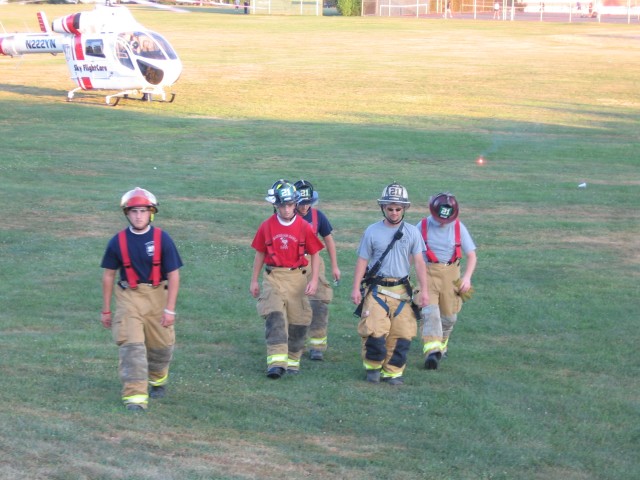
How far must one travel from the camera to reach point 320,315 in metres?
9.93

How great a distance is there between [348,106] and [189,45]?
25.7 m

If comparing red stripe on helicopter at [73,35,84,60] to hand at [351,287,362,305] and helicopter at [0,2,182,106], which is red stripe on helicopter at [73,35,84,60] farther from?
hand at [351,287,362,305]

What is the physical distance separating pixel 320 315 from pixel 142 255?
102 inches

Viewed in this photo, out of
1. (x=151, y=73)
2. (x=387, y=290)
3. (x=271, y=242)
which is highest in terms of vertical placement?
(x=151, y=73)

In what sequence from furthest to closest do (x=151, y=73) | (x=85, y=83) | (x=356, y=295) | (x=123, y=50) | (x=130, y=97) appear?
(x=130, y=97)
(x=85, y=83)
(x=151, y=73)
(x=123, y=50)
(x=356, y=295)

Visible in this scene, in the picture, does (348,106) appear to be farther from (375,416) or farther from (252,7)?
(252,7)

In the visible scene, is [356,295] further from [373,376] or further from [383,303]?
[373,376]

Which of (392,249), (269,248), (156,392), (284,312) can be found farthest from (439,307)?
(156,392)

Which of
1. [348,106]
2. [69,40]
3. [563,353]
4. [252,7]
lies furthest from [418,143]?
[252,7]

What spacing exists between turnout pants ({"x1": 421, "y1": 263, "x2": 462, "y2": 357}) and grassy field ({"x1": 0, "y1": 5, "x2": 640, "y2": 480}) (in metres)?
0.30

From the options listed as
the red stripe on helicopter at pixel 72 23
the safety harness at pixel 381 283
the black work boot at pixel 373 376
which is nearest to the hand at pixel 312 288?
the safety harness at pixel 381 283

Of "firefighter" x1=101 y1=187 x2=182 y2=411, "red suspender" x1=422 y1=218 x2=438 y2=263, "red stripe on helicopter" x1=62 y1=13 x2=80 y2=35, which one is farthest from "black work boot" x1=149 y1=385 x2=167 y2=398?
"red stripe on helicopter" x1=62 y1=13 x2=80 y2=35

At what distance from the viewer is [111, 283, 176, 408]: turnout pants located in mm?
7805

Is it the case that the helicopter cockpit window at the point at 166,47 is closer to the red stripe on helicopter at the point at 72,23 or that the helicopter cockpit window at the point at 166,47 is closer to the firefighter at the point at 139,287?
the red stripe on helicopter at the point at 72,23
